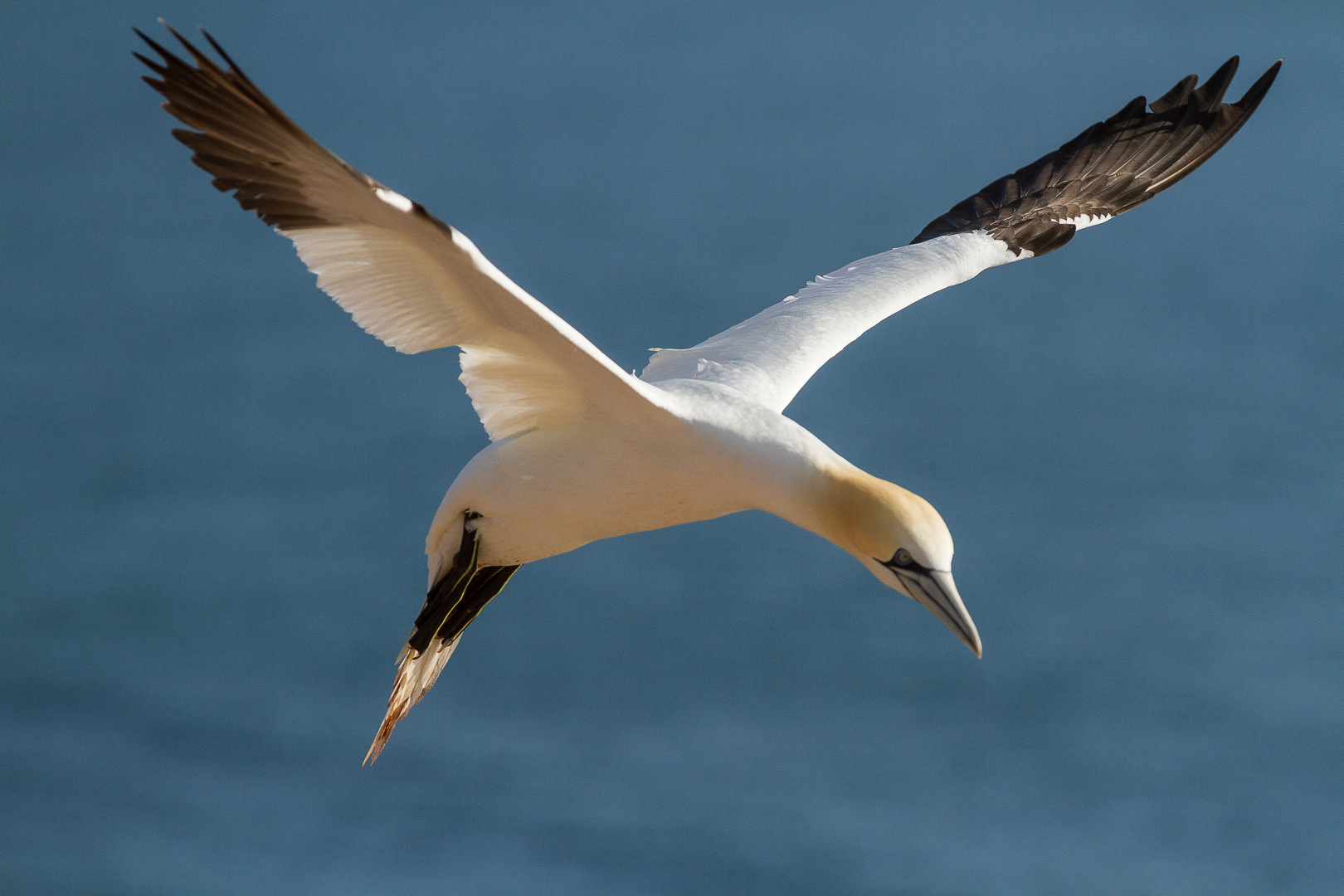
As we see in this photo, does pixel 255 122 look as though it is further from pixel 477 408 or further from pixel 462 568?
pixel 462 568

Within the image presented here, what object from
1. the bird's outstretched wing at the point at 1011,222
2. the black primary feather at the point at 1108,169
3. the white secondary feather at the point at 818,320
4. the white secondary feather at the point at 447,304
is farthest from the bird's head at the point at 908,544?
the black primary feather at the point at 1108,169

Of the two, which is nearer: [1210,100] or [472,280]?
[472,280]

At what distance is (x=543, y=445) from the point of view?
6824 millimetres

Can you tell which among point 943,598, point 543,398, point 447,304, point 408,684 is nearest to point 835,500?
point 943,598

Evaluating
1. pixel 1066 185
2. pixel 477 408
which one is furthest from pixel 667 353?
pixel 1066 185

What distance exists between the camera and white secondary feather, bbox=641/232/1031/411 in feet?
24.8

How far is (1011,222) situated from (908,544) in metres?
4.25

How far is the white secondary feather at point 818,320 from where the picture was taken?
7.55 meters

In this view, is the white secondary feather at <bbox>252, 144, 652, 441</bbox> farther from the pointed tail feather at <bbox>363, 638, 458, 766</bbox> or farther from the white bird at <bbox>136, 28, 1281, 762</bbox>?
the pointed tail feather at <bbox>363, 638, 458, 766</bbox>

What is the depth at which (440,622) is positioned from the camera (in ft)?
24.6

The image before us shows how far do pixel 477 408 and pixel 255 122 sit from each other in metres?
1.84

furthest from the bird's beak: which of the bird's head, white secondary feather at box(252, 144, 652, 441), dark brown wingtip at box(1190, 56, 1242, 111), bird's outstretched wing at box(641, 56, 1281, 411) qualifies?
dark brown wingtip at box(1190, 56, 1242, 111)

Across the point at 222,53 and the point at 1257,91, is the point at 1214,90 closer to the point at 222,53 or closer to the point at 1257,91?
the point at 1257,91

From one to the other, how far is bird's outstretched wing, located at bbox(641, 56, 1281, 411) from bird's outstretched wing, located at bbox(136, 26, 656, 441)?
1.19 meters
